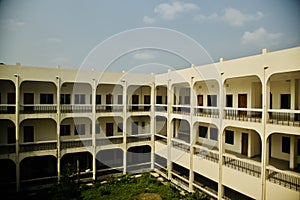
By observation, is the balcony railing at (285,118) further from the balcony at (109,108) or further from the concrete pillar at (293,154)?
the balcony at (109,108)

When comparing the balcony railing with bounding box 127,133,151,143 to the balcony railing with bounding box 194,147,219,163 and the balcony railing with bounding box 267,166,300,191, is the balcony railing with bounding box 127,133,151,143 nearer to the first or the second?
the balcony railing with bounding box 194,147,219,163

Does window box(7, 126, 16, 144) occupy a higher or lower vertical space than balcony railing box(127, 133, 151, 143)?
higher

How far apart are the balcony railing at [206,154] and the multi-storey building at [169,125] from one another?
0.07 metres

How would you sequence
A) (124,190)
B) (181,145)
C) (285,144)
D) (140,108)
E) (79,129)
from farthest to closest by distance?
(140,108) → (79,129) → (181,145) → (124,190) → (285,144)

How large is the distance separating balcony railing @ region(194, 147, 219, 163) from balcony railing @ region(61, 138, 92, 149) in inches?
293

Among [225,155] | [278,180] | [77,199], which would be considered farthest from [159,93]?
[278,180]

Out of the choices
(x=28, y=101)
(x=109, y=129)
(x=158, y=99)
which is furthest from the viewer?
(x=158, y=99)

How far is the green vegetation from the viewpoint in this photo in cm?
1166

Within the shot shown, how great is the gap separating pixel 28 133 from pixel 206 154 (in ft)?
38.5

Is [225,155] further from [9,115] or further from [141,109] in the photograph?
[9,115]

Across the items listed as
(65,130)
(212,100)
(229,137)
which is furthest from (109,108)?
(229,137)

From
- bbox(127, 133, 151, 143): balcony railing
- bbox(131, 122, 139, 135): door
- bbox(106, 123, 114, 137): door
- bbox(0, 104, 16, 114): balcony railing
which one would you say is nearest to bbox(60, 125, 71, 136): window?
bbox(106, 123, 114, 137): door

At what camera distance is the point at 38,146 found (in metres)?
14.3

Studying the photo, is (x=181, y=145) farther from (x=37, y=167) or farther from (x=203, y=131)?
(x=37, y=167)
